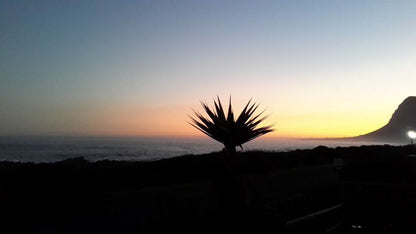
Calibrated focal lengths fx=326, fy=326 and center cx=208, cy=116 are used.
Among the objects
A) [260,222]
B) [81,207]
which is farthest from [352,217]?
[81,207]

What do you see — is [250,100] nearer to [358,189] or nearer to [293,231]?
[293,231]

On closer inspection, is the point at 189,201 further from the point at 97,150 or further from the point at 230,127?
the point at 97,150

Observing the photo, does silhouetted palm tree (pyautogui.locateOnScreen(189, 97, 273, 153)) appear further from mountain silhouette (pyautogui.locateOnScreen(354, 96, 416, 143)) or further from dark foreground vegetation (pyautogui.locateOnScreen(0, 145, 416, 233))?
mountain silhouette (pyautogui.locateOnScreen(354, 96, 416, 143))

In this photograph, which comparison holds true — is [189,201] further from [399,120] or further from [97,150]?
[399,120]

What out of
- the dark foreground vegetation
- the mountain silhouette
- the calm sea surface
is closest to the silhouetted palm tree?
the dark foreground vegetation

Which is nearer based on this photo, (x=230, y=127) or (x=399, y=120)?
(x=230, y=127)

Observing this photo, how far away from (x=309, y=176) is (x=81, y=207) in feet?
22.4

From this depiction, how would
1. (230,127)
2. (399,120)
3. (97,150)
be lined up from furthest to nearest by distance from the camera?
1. (399,120)
2. (97,150)
3. (230,127)

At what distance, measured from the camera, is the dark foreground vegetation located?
338 centimetres

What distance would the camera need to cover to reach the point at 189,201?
16.7 feet

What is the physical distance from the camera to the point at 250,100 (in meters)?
4.43

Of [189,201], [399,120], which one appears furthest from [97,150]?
[399,120]

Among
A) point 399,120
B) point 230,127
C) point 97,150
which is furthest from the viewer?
point 399,120

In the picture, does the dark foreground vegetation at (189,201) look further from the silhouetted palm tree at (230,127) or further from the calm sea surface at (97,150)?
the calm sea surface at (97,150)
